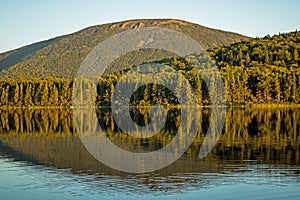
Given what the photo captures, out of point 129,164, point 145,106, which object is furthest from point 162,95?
point 129,164

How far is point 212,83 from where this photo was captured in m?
115

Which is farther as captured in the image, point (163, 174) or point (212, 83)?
point (212, 83)

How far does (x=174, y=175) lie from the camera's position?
2214cm

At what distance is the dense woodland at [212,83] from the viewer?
372 ft

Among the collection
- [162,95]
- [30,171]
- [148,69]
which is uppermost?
[148,69]

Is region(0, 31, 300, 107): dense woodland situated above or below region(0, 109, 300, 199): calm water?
above

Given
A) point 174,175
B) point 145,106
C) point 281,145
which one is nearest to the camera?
point 174,175

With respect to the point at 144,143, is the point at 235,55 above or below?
above

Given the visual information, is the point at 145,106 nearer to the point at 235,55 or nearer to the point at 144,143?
the point at 235,55

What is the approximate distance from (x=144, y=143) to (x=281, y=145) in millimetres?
9327

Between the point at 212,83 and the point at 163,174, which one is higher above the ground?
the point at 212,83

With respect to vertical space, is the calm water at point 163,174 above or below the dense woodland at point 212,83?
below

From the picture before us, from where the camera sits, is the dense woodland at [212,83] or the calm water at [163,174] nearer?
the calm water at [163,174]

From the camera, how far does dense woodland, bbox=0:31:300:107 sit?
113375 mm
